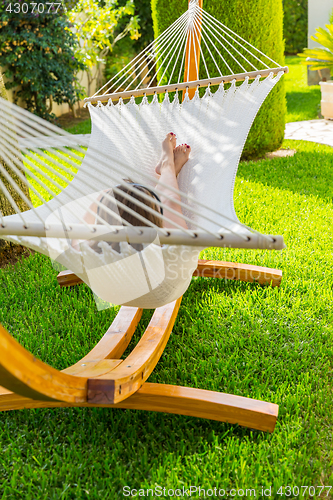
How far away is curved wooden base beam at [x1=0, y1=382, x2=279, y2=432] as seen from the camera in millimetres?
1160

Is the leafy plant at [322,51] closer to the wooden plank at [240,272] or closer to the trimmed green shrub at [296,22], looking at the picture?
the wooden plank at [240,272]

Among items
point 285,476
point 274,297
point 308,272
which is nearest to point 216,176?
point 274,297

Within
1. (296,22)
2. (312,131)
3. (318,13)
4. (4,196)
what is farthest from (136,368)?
(296,22)

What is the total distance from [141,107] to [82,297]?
881 mm

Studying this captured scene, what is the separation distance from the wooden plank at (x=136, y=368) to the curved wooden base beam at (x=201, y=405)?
5 centimetres

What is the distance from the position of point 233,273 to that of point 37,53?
3.98 metres

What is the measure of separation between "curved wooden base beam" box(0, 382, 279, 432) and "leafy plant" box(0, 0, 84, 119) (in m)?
4.28

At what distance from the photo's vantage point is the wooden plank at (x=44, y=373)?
819 millimetres

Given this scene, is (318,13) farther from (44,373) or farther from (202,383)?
(44,373)

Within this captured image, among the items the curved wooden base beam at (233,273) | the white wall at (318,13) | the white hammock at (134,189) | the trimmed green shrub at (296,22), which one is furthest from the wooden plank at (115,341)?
the trimmed green shrub at (296,22)

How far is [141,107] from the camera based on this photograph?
1970 millimetres

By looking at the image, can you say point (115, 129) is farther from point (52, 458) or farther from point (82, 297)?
point (52, 458)

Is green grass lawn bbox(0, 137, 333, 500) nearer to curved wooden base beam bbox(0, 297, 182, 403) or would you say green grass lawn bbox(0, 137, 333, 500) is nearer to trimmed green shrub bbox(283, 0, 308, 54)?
curved wooden base beam bbox(0, 297, 182, 403)

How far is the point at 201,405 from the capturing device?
118 centimetres
